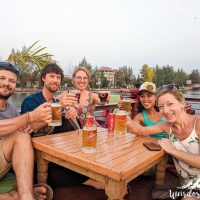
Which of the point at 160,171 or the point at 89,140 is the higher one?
the point at 89,140

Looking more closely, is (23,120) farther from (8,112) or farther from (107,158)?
(107,158)

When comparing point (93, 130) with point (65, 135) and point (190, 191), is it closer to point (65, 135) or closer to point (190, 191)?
point (65, 135)

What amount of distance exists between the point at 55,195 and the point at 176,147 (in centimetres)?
130

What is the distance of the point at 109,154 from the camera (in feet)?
5.10

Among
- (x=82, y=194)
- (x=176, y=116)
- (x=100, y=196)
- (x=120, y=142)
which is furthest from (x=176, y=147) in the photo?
(x=82, y=194)

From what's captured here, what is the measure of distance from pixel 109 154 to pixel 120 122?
68 centimetres

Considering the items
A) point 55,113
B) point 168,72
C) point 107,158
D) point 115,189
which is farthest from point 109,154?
point 168,72

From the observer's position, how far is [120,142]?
1911 mm

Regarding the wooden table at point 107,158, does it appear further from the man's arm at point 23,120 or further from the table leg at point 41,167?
the man's arm at point 23,120

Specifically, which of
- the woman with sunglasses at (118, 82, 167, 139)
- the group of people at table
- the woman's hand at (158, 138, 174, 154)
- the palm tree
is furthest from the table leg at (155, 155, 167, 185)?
the palm tree

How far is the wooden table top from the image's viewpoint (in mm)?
1327

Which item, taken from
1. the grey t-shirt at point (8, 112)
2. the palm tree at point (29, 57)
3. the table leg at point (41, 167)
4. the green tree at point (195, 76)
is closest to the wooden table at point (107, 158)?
the table leg at point (41, 167)

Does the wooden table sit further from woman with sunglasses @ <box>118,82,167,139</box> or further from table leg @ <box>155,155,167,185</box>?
woman with sunglasses @ <box>118,82,167,139</box>

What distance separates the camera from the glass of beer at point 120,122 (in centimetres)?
215
